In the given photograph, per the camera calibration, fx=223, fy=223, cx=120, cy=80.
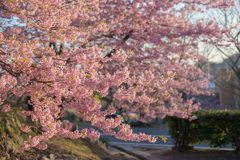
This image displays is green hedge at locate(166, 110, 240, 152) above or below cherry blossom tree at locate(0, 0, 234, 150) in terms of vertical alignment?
below

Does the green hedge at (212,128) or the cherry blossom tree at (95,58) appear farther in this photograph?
the green hedge at (212,128)

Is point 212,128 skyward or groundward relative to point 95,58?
groundward

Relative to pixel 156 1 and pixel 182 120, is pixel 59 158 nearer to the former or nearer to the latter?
pixel 182 120

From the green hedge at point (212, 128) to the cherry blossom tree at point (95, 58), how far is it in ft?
2.08

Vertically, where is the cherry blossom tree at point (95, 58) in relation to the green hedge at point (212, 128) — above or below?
above

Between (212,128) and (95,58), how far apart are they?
6460 mm

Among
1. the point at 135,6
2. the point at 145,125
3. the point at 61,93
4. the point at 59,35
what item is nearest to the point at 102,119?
the point at 61,93

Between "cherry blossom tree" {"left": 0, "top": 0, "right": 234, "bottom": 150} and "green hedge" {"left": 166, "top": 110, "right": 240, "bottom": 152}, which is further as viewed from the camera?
"green hedge" {"left": 166, "top": 110, "right": 240, "bottom": 152}

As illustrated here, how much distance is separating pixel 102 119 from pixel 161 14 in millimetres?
6263

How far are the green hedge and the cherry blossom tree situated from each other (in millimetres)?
634

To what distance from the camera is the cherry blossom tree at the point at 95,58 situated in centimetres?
333

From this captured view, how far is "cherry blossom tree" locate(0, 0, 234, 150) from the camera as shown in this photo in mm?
3334

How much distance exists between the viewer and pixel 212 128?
851 cm

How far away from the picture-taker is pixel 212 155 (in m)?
8.30
